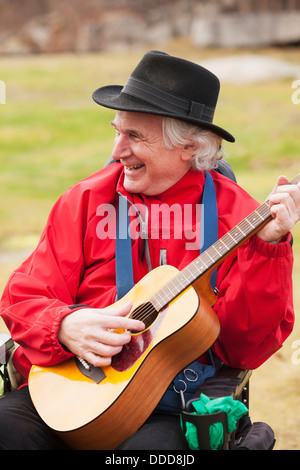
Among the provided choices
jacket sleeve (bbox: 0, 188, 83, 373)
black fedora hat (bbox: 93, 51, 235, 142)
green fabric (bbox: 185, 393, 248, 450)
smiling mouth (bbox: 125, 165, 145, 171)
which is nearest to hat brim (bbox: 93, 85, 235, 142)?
black fedora hat (bbox: 93, 51, 235, 142)

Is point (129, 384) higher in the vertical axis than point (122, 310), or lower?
lower

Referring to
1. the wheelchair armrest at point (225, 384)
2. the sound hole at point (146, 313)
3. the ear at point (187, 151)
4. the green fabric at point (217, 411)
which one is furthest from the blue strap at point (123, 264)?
the green fabric at point (217, 411)

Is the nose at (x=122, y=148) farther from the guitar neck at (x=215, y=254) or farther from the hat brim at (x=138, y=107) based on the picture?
the guitar neck at (x=215, y=254)

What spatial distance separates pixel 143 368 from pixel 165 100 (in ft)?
3.33

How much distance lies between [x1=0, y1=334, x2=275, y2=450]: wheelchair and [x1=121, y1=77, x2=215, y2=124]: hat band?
99cm

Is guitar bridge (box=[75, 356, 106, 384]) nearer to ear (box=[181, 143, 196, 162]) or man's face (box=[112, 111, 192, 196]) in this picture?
man's face (box=[112, 111, 192, 196])

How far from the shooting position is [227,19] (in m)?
22.0

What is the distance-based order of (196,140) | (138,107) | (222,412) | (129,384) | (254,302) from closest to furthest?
(222,412) < (129,384) < (254,302) < (138,107) < (196,140)

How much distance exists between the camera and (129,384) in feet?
6.97

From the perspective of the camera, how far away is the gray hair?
2521mm

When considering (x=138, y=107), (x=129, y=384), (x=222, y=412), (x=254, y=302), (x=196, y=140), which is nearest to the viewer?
(x=222, y=412)

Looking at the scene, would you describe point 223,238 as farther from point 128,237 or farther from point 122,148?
point 122,148

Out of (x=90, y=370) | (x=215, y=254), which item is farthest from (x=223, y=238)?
(x=90, y=370)
